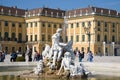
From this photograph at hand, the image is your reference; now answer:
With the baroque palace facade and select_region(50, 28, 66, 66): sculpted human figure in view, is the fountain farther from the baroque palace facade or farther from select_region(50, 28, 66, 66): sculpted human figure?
the baroque palace facade

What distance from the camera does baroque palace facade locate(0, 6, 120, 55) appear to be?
7069 centimetres

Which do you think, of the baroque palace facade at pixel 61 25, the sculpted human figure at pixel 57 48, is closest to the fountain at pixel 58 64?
the sculpted human figure at pixel 57 48

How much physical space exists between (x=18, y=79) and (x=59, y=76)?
6.43 feet

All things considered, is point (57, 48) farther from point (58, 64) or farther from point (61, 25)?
point (61, 25)

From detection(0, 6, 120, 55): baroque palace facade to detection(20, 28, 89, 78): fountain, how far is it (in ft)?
173

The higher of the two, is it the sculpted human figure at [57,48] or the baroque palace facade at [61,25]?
the baroque palace facade at [61,25]

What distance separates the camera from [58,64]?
1576cm

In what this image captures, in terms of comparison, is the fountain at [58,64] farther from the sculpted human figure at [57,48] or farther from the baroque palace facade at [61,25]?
the baroque palace facade at [61,25]

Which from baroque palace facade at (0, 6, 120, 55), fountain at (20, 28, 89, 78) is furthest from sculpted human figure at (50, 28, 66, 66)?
baroque palace facade at (0, 6, 120, 55)

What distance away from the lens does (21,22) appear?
75375 mm

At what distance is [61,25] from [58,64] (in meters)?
62.0

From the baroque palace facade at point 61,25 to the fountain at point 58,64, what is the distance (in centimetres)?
5262

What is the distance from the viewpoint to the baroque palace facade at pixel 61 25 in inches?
2783

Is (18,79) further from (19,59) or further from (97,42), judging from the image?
(97,42)
